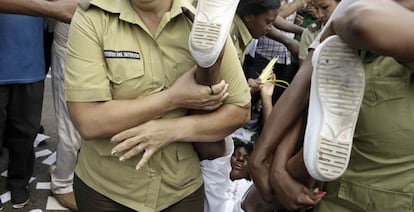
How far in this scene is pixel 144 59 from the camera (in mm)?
1653

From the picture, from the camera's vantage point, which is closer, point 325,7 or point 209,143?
Result: point 209,143

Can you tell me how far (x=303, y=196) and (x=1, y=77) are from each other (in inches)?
80.4

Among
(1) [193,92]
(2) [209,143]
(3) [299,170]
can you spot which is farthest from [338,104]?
(2) [209,143]

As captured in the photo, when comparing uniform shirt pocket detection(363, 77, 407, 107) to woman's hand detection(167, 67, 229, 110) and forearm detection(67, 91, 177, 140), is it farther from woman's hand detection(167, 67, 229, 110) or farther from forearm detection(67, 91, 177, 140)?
forearm detection(67, 91, 177, 140)

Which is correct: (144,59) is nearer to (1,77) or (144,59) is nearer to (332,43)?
(332,43)

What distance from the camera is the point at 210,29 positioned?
1.33m

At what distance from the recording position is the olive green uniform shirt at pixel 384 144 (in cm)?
121

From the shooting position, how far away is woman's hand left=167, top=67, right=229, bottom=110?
161 centimetres

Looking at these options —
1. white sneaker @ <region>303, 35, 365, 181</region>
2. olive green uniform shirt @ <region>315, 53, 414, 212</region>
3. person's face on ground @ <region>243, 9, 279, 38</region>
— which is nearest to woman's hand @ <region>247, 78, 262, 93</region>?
person's face on ground @ <region>243, 9, 279, 38</region>

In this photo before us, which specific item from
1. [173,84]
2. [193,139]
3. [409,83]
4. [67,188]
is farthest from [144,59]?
[67,188]

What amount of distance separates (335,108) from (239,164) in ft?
4.64

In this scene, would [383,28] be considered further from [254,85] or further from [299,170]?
[254,85]

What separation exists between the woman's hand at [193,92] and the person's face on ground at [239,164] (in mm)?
700

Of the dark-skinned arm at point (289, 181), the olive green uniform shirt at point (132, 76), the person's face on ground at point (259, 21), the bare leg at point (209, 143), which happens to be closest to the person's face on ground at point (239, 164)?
the bare leg at point (209, 143)
